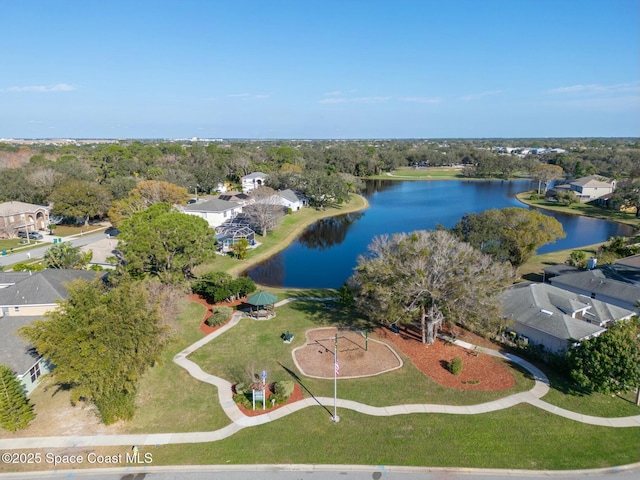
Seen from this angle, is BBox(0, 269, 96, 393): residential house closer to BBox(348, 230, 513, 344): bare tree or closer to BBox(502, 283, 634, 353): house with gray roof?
BBox(348, 230, 513, 344): bare tree

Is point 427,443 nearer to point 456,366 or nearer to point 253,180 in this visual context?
point 456,366

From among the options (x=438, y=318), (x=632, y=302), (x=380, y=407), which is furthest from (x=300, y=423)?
(x=632, y=302)

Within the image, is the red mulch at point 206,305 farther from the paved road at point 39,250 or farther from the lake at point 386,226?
the paved road at point 39,250

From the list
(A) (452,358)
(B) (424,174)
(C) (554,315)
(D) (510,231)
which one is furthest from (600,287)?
(B) (424,174)

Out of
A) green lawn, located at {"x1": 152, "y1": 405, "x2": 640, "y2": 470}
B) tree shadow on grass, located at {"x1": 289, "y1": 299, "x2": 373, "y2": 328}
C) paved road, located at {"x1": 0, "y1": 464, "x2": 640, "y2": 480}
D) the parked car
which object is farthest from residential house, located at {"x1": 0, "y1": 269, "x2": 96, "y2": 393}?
the parked car

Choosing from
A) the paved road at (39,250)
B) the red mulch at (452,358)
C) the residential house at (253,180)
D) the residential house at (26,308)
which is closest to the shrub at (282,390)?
the red mulch at (452,358)

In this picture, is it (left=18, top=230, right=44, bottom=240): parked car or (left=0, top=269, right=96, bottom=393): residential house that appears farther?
(left=18, top=230, right=44, bottom=240): parked car

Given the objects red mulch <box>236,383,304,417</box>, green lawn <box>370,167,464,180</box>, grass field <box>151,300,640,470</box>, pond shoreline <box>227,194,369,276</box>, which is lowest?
pond shoreline <box>227,194,369,276</box>
